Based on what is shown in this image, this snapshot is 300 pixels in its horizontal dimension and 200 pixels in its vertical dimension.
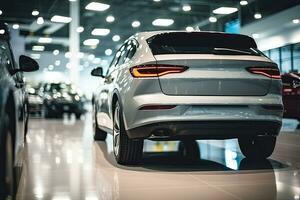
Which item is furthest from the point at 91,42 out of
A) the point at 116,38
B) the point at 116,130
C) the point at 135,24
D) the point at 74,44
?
the point at 116,130

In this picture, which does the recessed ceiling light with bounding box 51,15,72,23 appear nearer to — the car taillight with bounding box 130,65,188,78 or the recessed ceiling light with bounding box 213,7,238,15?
the recessed ceiling light with bounding box 213,7,238,15

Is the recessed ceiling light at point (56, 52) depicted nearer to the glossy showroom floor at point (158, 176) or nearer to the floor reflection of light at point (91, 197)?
the glossy showroom floor at point (158, 176)

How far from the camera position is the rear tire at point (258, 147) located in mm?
4652

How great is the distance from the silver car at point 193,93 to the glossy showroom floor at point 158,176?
35 cm

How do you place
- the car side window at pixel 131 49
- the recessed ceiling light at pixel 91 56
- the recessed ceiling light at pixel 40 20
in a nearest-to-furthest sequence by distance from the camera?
the car side window at pixel 131 49
the recessed ceiling light at pixel 40 20
the recessed ceiling light at pixel 91 56

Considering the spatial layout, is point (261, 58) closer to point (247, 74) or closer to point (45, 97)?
point (247, 74)

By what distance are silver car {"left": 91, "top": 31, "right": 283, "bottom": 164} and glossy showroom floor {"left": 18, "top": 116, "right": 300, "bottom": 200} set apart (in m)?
0.35

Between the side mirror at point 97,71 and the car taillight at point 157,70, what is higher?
the side mirror at point 97,71

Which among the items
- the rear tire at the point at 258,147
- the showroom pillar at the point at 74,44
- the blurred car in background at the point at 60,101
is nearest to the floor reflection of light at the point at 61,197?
the rear tire at the point at 258,147

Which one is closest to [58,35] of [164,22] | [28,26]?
[28,26]

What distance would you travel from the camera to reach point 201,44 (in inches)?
168

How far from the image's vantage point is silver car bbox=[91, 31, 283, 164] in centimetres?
384

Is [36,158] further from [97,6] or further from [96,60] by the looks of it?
[96,60]

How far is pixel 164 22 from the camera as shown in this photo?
2100 centimetres
